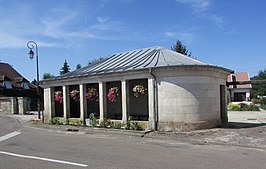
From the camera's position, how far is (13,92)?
150 feet

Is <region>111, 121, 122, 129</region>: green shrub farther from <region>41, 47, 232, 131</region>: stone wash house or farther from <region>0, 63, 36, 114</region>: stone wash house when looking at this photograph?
<region>0, 63, 36, 114</region>: stone wash house

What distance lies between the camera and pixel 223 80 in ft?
51.6

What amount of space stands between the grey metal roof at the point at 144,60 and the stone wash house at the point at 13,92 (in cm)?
2015

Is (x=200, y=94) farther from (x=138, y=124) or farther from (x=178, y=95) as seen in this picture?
(x=138, y=124)

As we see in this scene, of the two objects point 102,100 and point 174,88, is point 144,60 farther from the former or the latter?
point 102,100

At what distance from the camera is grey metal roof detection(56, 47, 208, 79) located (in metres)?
14.4

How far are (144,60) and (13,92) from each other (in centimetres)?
3675

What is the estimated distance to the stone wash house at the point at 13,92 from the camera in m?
34.5

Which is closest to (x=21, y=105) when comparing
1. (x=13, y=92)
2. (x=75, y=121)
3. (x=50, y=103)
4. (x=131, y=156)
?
(x=13, y=92)

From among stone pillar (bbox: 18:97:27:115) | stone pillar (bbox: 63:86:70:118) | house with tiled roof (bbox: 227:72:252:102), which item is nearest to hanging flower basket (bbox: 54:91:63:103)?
stone pillar (bbox: 63:86:70:118)

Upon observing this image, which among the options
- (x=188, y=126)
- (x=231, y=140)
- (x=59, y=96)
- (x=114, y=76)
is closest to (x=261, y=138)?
(x=231, y=140)

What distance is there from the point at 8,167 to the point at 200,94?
930 centimetres

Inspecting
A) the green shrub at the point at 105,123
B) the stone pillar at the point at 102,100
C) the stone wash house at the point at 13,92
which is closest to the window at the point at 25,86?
the stone wash house at the point at 13,92

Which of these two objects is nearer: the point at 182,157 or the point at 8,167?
the point at 8,167
